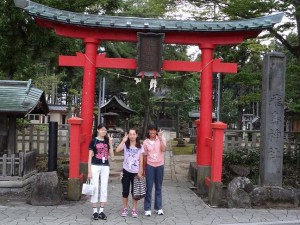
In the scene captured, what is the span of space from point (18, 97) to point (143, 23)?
4.19 metres

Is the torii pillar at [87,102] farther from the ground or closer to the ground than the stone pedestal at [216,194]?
farther from the ground

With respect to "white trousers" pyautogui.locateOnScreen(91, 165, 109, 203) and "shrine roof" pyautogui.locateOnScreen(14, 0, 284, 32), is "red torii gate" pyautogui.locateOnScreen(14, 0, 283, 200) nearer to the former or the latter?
"shrine roof" pyautogui.locateOnScreen(14, 0, 284, 32)

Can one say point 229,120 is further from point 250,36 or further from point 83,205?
point 83,205

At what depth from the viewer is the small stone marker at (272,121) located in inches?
376

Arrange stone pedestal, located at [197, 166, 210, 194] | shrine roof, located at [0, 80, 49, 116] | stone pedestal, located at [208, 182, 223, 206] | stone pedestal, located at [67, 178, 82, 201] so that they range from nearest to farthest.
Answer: stone pedestal, located at [208, 182, 223, 206] → stone pedestal, located at [67, 178, 82, 201] → shrine roof, located at [0, 80, 49, 116] → stone pedestal, located at [197, 166, 210, 194]

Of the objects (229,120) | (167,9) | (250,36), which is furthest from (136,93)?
(250,36)

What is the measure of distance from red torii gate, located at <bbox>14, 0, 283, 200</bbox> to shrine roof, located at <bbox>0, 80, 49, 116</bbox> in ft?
4.22

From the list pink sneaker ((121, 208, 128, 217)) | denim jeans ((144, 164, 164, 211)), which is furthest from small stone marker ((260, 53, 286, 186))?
pink sneaker ((121, 208, 128, 217))

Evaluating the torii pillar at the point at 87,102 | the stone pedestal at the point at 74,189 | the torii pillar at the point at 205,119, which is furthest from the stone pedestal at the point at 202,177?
the stone pedestal at the point at 74,189

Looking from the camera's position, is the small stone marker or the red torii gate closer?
the small stone marker

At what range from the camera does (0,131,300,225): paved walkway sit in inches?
285

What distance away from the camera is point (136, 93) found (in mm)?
34750

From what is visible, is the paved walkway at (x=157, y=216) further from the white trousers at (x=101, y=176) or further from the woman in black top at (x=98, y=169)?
the white trousers at (x=101, y=176)

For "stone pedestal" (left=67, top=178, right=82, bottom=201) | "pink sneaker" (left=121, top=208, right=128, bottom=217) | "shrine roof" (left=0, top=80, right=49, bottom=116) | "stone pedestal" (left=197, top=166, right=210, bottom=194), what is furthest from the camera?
"stone pedestal" (left=197, top=166, right=210, bottom=194)
